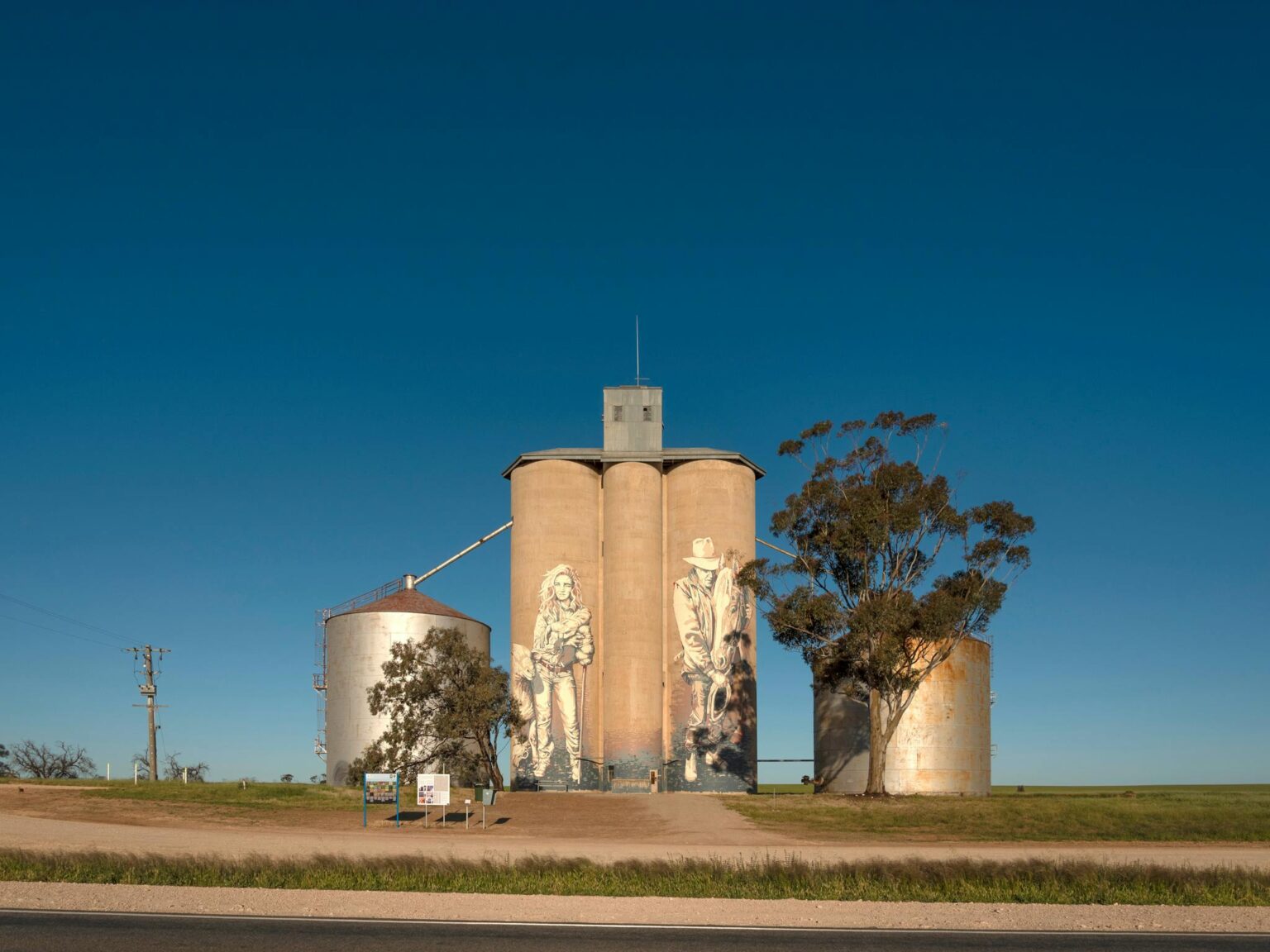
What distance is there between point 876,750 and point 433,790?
22165 millimetres

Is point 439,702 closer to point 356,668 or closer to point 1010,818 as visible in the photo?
point 356,668

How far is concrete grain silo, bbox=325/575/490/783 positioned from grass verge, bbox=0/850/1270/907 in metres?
41.3

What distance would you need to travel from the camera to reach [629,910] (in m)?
20.1

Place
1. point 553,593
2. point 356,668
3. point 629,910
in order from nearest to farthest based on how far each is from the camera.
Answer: point 629,910 → point 356,668 → point 553,593

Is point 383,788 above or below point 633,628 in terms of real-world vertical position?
below

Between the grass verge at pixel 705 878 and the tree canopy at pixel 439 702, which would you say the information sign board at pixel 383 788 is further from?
the grass verge at pixel 705 878

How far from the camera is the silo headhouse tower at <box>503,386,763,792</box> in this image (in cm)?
7056

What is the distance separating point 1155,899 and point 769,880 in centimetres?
696

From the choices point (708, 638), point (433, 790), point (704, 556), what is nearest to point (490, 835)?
point (433, 790)

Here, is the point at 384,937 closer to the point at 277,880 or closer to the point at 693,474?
the point at 277,880

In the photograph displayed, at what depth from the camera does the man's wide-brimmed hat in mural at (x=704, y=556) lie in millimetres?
72750

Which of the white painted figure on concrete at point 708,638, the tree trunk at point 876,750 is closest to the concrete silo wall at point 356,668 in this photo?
the white painted figure on concrete at point 708,638

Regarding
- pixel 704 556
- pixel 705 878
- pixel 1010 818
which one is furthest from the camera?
pixel 704 556

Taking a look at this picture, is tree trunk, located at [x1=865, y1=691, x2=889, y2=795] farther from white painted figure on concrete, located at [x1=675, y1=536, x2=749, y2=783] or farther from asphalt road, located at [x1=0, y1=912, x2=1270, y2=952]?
asphalt road, located at [x1=0, y1=912, x2=1270, y2=952]
